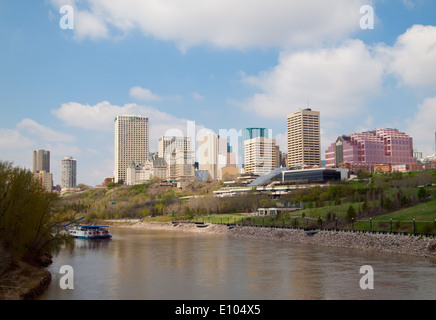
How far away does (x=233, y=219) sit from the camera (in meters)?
134

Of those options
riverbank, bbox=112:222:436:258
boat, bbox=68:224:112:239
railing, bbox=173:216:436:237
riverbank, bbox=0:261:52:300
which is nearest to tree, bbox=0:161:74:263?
riverbank, bbox=0:261:52:300

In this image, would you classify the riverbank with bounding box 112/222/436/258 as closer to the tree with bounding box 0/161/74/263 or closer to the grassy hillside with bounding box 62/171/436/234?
the grassy hillside with bounding box 62/171/436/234

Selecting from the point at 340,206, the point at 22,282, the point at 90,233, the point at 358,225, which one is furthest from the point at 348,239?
the point at 90,233

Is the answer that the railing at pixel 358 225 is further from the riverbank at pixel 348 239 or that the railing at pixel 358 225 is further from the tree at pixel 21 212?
the tree at pixel 21 212

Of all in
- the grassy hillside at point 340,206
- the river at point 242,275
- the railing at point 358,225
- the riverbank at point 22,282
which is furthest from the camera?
the grassy hillside at point 340,206

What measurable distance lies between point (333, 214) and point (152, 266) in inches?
Result: 2177

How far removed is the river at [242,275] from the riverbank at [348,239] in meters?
2.48

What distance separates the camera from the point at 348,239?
75.9 m

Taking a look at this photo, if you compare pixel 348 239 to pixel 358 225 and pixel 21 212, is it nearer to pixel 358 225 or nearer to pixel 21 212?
pixel 358 225

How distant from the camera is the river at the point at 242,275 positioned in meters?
38.8

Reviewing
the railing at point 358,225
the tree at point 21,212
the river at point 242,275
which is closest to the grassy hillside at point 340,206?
the railing at point 358,225

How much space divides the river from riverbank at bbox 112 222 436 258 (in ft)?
8.14

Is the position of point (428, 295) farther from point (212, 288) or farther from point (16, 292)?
point (16, 292)
